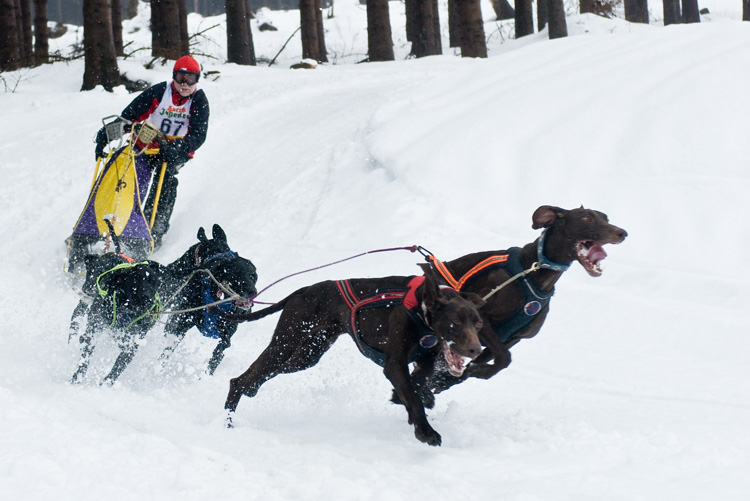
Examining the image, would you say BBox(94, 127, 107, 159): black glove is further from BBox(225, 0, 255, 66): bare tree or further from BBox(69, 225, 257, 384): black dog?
BBox(225, 0, 255, 66): bare tree

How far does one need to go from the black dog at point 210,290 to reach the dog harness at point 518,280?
1516 mm

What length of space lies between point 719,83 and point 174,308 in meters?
6.12

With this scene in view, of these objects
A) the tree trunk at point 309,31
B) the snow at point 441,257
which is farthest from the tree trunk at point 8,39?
the tree trunk at point 309,31

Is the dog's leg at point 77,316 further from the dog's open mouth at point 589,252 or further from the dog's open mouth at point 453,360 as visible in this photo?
the dog's open mouth at point 589,252

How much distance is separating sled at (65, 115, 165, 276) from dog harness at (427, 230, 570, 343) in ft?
10.7

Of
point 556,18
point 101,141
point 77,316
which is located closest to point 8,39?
point 101,141

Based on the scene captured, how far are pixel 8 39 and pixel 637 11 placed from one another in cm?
1584

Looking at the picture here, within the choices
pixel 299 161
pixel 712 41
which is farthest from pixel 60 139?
pixel 712 41

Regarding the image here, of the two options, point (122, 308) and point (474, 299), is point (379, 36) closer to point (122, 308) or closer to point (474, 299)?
point (122, 308)

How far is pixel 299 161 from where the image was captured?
30.4 ft

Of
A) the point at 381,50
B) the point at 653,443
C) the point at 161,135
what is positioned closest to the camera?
the point at 653,443

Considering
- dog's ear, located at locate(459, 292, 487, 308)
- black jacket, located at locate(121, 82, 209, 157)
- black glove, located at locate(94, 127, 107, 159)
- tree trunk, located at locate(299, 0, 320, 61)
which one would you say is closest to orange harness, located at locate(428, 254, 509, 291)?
dog's ear, located at locate(459, 292, 487, 308)

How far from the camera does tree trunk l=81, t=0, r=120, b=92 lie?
11477 millimetres

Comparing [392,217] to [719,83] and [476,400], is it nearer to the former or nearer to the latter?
[476,400]
